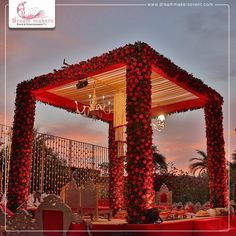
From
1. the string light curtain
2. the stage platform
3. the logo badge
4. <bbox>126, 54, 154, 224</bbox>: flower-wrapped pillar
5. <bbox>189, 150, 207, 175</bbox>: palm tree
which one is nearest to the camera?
the logo badge

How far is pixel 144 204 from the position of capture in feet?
19.3

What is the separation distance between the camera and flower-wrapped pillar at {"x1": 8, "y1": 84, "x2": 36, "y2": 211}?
25.5ft

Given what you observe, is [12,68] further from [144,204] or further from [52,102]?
[144,204]

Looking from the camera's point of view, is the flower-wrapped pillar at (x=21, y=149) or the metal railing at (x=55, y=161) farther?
the metal railing at (x=55, y=161)

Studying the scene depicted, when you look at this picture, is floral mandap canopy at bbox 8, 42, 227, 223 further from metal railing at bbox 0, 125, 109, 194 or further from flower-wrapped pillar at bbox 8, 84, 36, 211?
metal railing at bbox 0, 125, 109, 194

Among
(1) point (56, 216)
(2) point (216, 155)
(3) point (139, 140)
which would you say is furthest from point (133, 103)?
(2) point (216, 155)

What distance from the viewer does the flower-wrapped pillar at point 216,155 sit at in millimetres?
8641

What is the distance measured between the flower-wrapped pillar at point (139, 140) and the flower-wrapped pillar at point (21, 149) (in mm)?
2763

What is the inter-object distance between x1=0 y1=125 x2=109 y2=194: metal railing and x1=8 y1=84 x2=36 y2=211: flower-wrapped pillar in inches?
29.5

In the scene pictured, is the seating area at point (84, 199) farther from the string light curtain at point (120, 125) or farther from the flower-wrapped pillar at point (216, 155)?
the flower-wrapped pillar at point (216, 155)

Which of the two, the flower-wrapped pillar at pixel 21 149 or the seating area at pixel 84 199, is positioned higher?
the flower-wrapped pillar at pixel 21 149

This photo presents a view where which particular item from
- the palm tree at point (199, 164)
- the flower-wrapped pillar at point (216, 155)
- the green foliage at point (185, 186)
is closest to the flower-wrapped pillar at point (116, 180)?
the flower-wrapped pillar at point (216, 155)

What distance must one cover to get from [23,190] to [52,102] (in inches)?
92.2

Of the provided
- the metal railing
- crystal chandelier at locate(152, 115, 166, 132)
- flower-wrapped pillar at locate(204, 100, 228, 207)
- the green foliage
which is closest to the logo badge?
the metal railing
